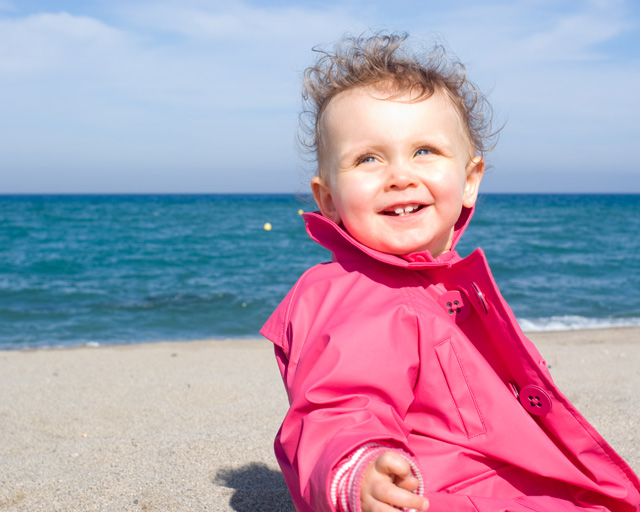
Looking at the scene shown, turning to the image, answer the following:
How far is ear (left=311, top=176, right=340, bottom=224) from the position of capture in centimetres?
206

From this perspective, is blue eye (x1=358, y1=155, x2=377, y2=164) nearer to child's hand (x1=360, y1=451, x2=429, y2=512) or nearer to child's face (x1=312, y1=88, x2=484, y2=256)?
child's face (x1=312, y1=88, x2=484, y2=256)

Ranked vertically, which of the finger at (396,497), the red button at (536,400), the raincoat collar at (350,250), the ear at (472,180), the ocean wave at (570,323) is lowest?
the ocean wave at (570,323)

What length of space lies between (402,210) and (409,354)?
45 centimetres

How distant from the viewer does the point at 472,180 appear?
2195 mm

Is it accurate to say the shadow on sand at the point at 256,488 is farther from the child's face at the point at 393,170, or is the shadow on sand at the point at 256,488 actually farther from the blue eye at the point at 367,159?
the blue eye at the point at 367,159

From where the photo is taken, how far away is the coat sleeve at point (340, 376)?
56.4 inches

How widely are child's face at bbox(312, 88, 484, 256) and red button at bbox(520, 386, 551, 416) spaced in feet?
1.63

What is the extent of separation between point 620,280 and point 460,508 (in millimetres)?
12453

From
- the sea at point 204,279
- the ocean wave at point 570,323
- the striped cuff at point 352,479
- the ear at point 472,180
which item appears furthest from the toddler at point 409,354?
the ocean wave at point 570,323

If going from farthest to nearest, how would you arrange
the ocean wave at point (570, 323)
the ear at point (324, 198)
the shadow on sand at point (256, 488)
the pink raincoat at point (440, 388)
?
the ocean wave at point (570, 323) < the shadow on sand at point (256, 488) < the ear at point (324, 198) < the pink raincoat at point (440, 388)

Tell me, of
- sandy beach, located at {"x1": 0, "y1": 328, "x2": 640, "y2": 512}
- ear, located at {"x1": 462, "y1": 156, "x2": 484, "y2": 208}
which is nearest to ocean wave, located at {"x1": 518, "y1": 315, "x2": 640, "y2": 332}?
sandy beach, located at {"x1": 0, "y1": 328, "x2": 640, "y2": 512}

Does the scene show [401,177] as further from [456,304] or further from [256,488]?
[256,488]

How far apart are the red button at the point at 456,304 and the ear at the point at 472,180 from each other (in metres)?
0.45

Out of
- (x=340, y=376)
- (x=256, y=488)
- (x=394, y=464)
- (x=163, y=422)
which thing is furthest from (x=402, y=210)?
(x=163, y=422)
